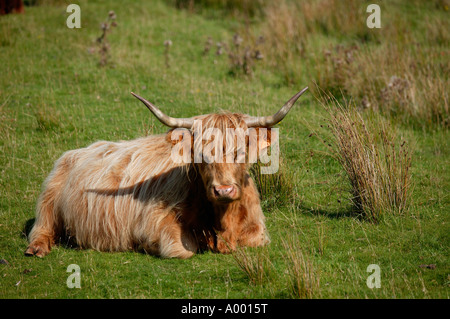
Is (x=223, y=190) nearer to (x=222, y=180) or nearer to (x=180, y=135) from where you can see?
(x=222, y=180)

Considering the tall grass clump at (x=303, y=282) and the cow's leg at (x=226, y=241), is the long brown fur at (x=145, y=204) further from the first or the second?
the tall grass clump at (x=303, y=282)

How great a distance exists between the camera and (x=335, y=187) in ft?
21.4

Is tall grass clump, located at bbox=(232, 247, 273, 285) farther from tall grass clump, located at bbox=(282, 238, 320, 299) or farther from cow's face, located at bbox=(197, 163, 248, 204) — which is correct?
cow's face, located at bbox=(197, 163, 248, 204)

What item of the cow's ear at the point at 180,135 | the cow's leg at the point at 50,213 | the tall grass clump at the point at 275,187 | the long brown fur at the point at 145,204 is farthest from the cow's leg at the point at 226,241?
the cow's leg at the point at 50,213

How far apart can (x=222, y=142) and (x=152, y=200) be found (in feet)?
3.30

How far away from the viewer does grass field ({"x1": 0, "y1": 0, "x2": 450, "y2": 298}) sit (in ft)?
14.9

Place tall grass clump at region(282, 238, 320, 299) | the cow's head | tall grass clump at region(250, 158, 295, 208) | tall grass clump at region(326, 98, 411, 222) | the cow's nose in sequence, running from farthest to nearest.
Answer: tall grass clump at region(250, 158, 295, 208), tall grass clump at region(326, 98, 411, 222), the cow's head, the cow's nose, tall grass clump at region(282, 238, 320, 299)

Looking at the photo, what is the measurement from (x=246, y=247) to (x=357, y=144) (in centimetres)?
161

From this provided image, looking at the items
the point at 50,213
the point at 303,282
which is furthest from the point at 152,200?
the point at 303,282

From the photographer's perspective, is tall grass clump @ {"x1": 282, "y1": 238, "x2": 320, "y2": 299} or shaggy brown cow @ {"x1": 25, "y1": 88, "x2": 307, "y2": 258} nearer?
tall grass clump @ {"x1": 282, "y1": 238, "x2": 320, "y2": 299}

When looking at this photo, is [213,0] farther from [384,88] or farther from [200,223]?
Answer: [200,223]

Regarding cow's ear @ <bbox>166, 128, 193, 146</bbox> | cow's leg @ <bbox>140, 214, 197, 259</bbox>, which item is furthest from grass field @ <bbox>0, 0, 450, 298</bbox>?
cow's ear @ <bbox>166, 128, 193, 146</bbox>

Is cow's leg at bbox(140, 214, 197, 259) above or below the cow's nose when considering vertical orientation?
below

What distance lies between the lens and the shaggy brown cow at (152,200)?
16.4 feet
